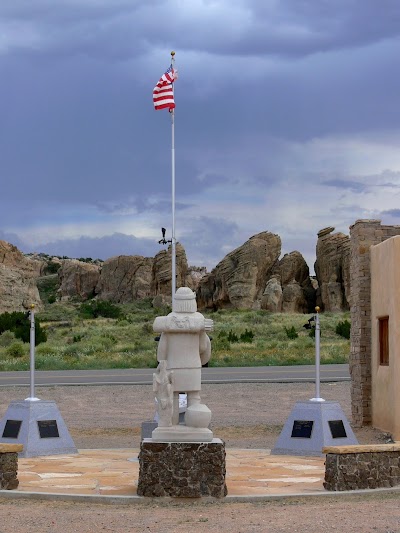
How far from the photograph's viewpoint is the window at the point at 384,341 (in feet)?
68.7

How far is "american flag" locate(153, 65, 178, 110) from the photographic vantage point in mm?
26750

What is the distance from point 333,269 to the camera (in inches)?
3189

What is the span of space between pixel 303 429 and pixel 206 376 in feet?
59.3

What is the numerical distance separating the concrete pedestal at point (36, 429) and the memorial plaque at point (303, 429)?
12.6 ft

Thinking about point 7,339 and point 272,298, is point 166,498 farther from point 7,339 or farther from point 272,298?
point 272,298

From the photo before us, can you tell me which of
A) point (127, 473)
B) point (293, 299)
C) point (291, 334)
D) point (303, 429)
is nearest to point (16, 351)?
point (291, 334)

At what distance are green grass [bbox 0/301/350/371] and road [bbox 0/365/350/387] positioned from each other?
8.71 ft

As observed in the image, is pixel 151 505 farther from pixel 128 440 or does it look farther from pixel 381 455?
pixel 128 440

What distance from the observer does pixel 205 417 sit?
41.3 feet

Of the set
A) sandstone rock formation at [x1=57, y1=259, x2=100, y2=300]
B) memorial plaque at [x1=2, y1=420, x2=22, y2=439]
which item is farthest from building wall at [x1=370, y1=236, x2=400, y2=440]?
sandstone rock formation at [x1=57, y1=259, x2=100, y2=300]

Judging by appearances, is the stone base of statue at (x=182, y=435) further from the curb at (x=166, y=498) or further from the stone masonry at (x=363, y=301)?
the stone masonry at (x=363, y=301)

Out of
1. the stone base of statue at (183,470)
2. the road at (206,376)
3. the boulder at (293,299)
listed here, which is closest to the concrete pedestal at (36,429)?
the stone base of statue at (183,470)

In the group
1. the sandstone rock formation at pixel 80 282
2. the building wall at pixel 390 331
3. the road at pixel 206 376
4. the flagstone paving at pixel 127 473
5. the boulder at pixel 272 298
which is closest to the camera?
the flagstone paving at pixel 127 473

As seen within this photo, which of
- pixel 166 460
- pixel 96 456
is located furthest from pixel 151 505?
pixel 96 456
